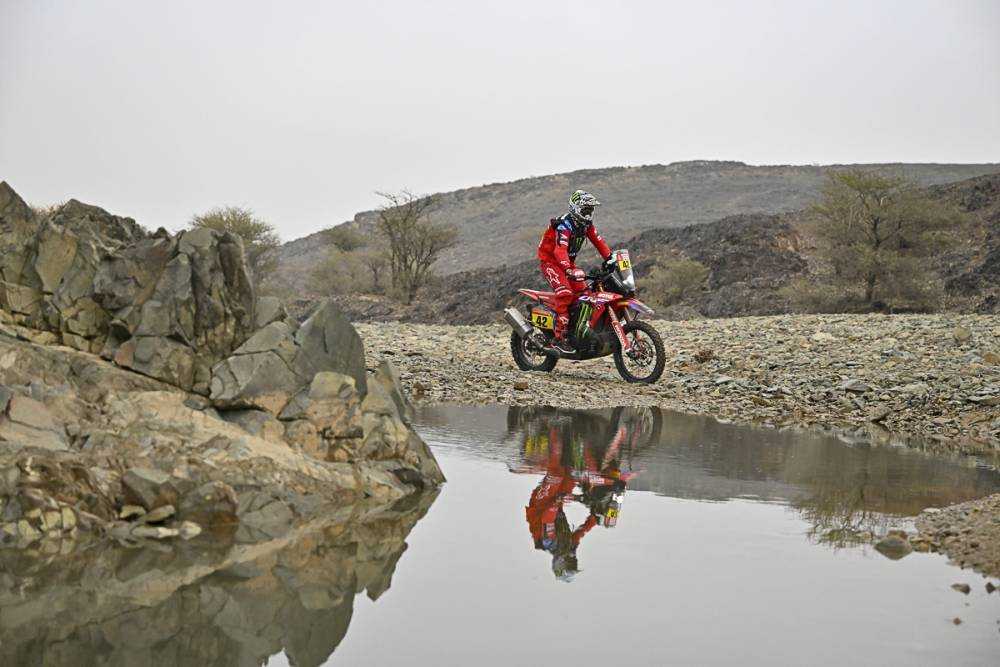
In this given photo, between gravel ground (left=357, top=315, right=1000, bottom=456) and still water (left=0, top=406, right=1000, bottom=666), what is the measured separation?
3686 millimetres

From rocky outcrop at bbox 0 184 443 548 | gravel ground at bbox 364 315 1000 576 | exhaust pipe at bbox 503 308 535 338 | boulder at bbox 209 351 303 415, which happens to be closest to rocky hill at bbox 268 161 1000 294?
gravel ground at bbox 364 315 1000 576

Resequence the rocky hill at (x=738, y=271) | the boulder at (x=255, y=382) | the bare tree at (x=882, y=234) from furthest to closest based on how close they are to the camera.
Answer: the rocky hill at (x=738, y=271), the bare tree at (x=882, y=234), the boulder at (x=255, y=382)

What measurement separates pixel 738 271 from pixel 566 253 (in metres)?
23.5

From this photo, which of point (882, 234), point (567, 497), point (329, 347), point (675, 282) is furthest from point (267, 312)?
point (675, 282)

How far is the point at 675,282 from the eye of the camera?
35875 millimetres

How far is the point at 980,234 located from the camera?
3750cm

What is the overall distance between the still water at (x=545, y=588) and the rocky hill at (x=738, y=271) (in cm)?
2283

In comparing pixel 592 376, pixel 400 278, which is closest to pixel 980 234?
pixel 400 278

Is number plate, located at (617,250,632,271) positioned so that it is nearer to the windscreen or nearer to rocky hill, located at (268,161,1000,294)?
the windscreen

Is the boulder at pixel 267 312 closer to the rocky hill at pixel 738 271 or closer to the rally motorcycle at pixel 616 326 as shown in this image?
the rally motorcycle at pixel 616 326

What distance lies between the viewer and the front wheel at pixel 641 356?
46.6ft

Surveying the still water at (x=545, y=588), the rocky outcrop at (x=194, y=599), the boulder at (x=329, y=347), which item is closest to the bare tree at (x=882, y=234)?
the still water at (x=545, y=588)

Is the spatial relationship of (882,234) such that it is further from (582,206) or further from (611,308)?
(582,206)

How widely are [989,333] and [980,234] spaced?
24.9 meters
